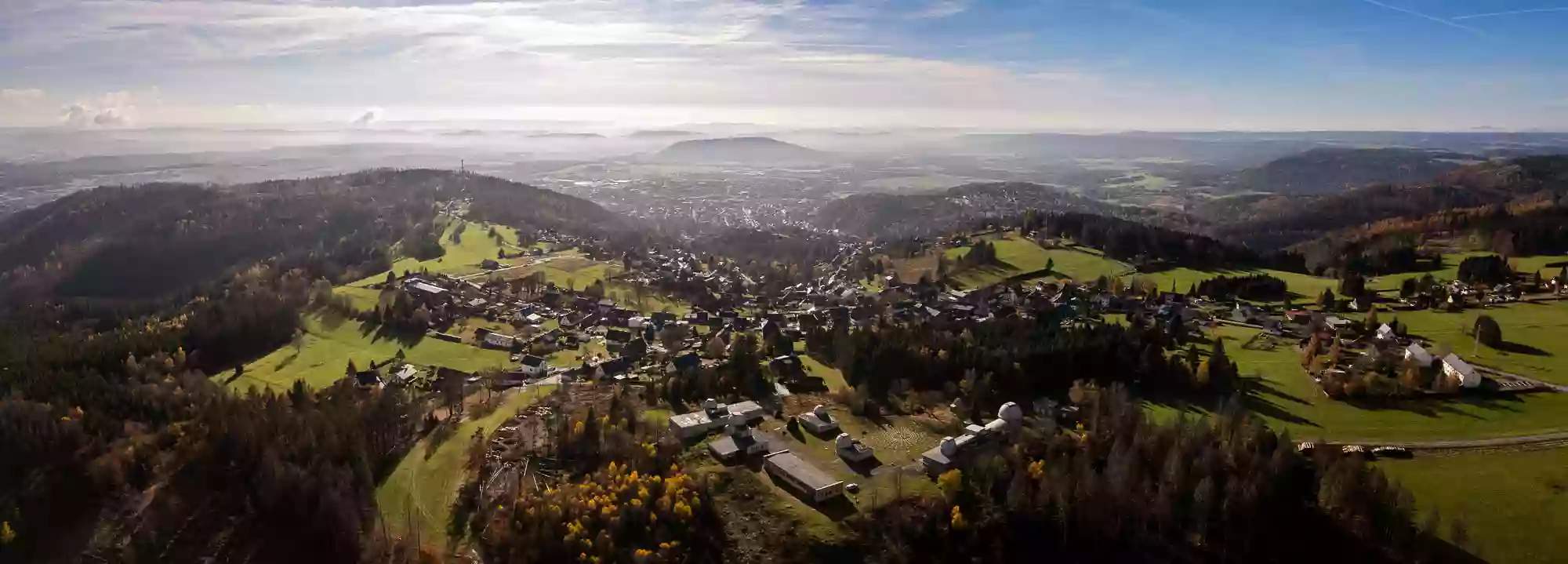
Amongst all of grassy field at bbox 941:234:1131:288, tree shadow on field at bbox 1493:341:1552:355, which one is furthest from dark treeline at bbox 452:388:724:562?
grassy field at bbox 941:234:1131:288

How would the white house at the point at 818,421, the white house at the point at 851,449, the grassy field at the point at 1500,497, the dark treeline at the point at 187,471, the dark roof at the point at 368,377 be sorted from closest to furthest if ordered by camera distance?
the grassy field at the point at 1500,497 → the dark treeline at the point at 187,471 → the white house at the point at 851,449 → the white house at the point at 818,421 → the dark roof at the point at 368,377

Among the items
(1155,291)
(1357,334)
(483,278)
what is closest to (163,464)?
(483,278)

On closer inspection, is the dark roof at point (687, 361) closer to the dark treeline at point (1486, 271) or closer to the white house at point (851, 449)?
the white house at point (851, 449)

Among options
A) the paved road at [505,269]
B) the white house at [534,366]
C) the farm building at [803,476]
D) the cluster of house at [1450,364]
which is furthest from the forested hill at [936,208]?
A: the farm building at [803,476]

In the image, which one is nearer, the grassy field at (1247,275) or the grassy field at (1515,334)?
the grassy field at (1515,334)

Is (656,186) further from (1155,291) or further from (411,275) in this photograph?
(1155,291)

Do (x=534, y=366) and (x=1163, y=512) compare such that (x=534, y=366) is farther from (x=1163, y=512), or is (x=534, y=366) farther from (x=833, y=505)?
(x=1163, y=512)
